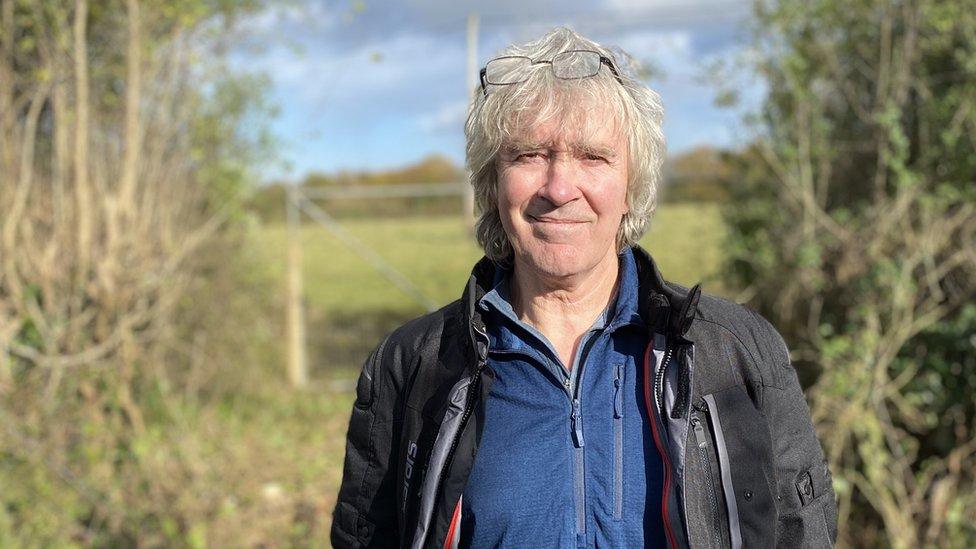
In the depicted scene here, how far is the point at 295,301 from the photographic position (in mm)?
8258

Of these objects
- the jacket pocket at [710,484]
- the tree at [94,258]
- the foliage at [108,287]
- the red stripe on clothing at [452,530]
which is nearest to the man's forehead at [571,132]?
the jacket pocket at [710,484]

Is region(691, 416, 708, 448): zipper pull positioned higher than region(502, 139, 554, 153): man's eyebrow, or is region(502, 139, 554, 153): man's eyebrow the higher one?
region(502, 139, 554, 153): man's eyebrow

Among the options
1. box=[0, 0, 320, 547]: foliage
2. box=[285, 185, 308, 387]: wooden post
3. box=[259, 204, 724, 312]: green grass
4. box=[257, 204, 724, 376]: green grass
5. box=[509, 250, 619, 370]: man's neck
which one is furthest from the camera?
box=[259, 204, 724, 312]: green grass

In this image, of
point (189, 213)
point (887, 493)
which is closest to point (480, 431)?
point (887, 493)

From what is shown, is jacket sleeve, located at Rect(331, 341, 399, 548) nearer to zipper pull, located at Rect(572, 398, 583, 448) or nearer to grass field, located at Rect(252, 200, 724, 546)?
zipper pull, located at Rect(572, 398, 583, 448)

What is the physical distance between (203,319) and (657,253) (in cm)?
346

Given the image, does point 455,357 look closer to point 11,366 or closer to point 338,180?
point 11,366

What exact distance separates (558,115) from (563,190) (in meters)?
0.16

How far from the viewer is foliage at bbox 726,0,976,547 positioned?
14.3ft

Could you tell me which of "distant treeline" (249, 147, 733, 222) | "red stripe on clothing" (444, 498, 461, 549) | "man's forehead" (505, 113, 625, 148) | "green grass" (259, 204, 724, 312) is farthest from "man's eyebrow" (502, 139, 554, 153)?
"green grass" (259, 204, 724, 312)

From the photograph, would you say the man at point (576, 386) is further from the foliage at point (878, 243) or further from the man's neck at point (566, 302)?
the foliage at point (878, 243)

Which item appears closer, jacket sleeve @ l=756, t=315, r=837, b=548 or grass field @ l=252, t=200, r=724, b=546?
jacket sleeve @ l=756, t=315, r=837, b=548

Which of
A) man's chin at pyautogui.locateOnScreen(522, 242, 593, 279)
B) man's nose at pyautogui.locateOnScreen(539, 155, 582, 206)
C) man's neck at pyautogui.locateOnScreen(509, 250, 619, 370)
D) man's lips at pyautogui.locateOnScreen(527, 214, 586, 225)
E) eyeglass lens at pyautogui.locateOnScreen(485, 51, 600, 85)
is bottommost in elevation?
man's neck at pyautogui.locateOnScreen(509, 250, 619, 370)

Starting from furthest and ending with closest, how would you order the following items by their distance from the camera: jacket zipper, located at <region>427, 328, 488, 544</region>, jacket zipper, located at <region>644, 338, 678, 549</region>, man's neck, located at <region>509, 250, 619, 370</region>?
man's neck, located at <region>509, 250, 619, 370</region> → jacket zipper, located at <region>427, 328, 488, 544</region> → jacket zipper, located at <region>644, 338, 678, 549</region>
